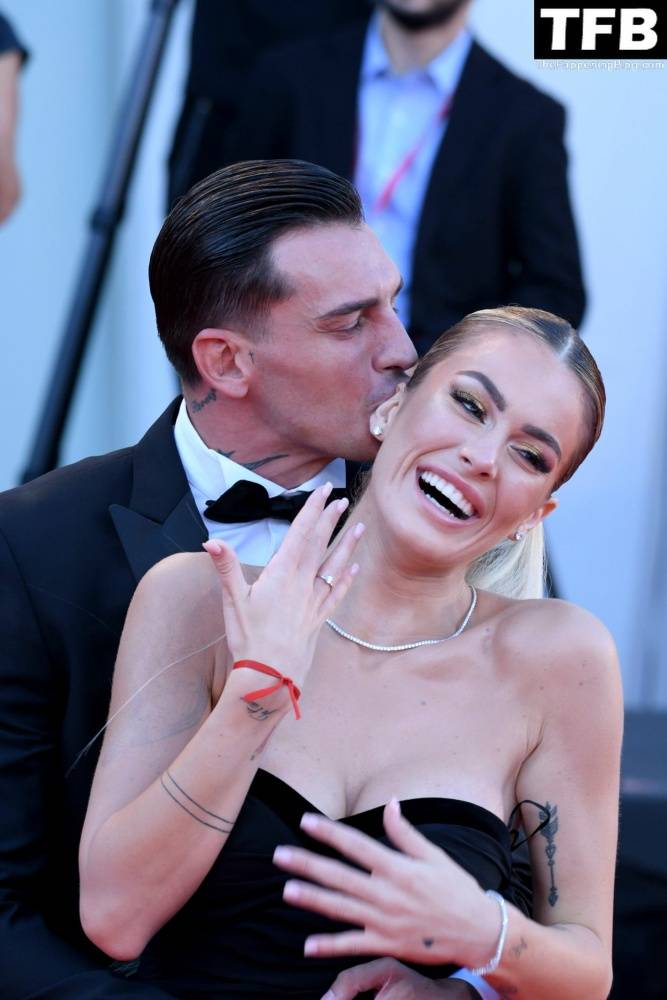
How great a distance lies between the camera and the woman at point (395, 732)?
175cm

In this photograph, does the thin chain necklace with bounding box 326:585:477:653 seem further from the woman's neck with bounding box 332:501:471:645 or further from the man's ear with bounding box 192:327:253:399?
the man's ear with bounding box 192:327:253:399

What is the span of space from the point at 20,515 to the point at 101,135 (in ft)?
11.0

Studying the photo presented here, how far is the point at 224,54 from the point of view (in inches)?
182

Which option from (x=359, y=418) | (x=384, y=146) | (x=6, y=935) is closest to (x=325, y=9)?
(x=384, y=146)

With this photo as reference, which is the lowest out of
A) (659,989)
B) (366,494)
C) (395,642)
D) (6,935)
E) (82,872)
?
(659,989)

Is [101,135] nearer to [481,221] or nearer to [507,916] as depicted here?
[481,221]

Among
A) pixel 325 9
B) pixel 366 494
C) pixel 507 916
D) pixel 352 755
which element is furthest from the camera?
pixel 325 9

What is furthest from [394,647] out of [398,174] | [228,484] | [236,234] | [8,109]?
[8,109]

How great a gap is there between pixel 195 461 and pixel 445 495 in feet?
1.82

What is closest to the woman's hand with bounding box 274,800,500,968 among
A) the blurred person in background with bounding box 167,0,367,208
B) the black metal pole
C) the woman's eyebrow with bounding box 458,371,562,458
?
the woman's eyebrow with bounding box 458,371,562,458

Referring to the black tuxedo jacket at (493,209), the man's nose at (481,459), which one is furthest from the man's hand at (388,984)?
the black tuxedo jacket at (493,209)

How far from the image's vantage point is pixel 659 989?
2977mm

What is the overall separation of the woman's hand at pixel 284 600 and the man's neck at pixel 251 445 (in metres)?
0.62

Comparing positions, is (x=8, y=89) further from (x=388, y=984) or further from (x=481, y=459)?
(x=388, y=984)
